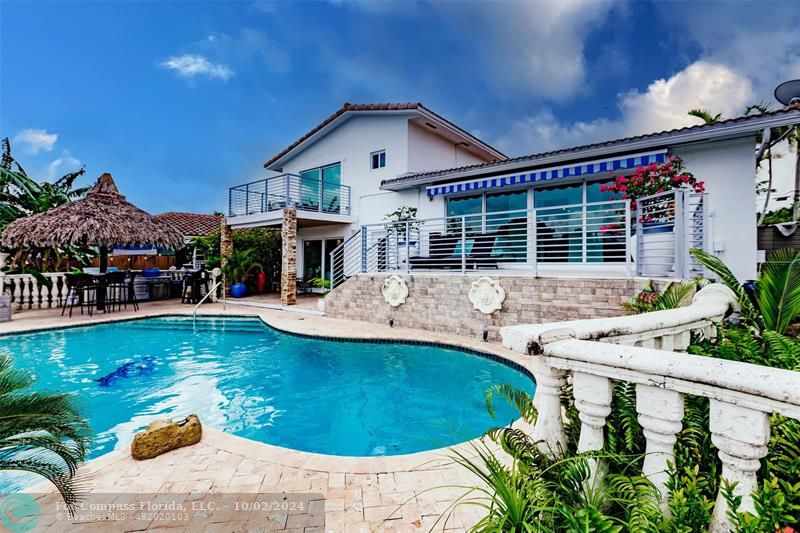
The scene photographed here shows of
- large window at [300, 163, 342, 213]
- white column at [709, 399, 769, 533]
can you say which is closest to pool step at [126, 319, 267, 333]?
large window at [300, 163, 342, 213]

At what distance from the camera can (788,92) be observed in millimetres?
10695

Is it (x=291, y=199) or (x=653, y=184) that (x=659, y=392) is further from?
(x=291, y=199)

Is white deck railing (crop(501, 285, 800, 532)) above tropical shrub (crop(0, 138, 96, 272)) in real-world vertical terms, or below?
below

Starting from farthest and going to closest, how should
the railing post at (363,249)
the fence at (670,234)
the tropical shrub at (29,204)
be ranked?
the tropical shrub at (29,204)
the railing post at (363,249)
the fence at (670,234)

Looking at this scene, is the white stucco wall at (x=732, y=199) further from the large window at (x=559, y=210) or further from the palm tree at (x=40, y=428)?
the palm tree at (x=40, y=428)

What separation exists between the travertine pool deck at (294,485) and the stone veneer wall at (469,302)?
6.64m

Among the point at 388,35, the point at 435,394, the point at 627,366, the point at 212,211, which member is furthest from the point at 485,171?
the point at 212,211

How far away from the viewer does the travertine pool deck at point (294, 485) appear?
3.32 metres

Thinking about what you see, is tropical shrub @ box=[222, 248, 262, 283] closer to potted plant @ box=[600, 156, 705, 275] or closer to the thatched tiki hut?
the thatched tiki hut

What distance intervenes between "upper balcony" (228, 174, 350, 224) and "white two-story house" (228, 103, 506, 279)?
0.05m

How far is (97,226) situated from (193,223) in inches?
635

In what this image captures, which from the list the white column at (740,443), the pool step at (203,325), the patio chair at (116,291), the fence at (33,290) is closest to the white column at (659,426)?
the white column at (740,443)

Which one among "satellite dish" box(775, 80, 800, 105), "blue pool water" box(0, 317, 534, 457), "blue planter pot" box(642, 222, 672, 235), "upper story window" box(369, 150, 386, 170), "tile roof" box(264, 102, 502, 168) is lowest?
"blue pool water" box(0, 317, 534, 457)

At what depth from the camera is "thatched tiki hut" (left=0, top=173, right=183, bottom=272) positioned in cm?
1528
